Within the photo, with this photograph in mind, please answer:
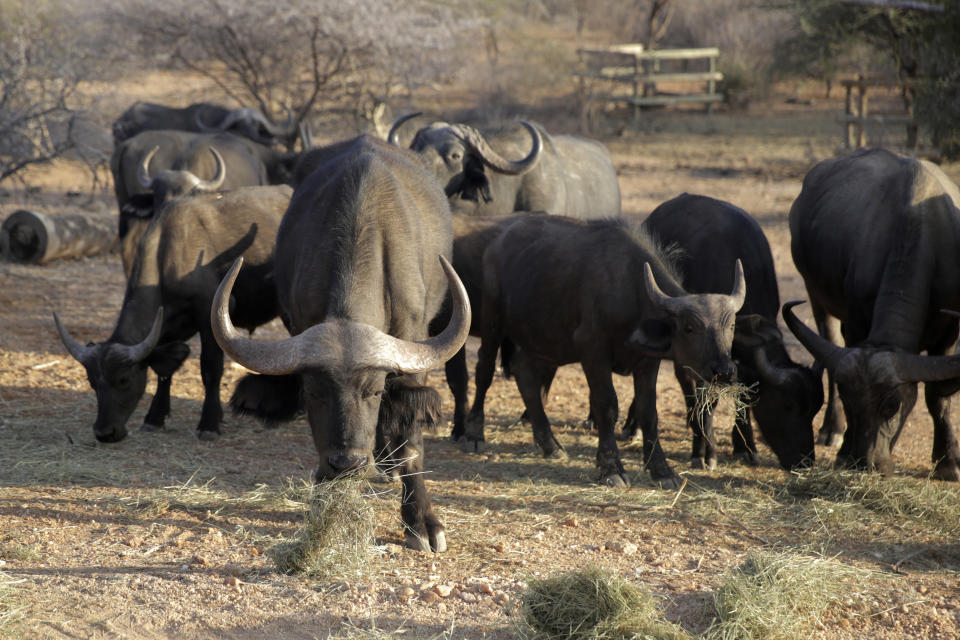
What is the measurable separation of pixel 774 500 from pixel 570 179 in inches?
211

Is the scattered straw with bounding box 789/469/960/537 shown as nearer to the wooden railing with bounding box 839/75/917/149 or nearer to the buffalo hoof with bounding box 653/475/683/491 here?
the buffalo hoof with bounding box 653/475/683/491

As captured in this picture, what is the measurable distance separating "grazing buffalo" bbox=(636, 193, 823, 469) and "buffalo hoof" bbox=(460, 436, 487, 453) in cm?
120

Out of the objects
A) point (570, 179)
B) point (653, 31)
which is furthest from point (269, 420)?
point (653, 31)

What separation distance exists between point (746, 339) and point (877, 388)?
0.86 meters

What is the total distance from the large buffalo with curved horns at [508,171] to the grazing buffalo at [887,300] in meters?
2.67

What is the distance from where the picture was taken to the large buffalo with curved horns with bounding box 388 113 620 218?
9.83 m

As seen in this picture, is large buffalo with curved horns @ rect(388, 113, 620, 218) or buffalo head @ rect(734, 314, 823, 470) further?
large buffalo with curved horns @ rect(388, 113, 620, 218)

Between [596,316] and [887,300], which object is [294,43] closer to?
[596,316]

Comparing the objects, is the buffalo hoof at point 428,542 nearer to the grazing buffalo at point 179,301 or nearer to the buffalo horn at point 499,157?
the grazing buffalo at point 179,301

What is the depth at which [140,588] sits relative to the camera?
186 inches

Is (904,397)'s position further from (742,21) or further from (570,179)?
(742,21)

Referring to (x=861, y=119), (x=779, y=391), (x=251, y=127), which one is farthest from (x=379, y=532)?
(x=861, y=119)

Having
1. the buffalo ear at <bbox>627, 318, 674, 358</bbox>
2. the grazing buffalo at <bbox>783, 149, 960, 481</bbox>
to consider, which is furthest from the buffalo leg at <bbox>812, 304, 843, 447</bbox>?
the buffalo ear at <bbox>627, 318, 674, 358</bbox>

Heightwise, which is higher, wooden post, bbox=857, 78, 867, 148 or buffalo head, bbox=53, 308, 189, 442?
wooden post, bbox=857, 78, 867, 148
